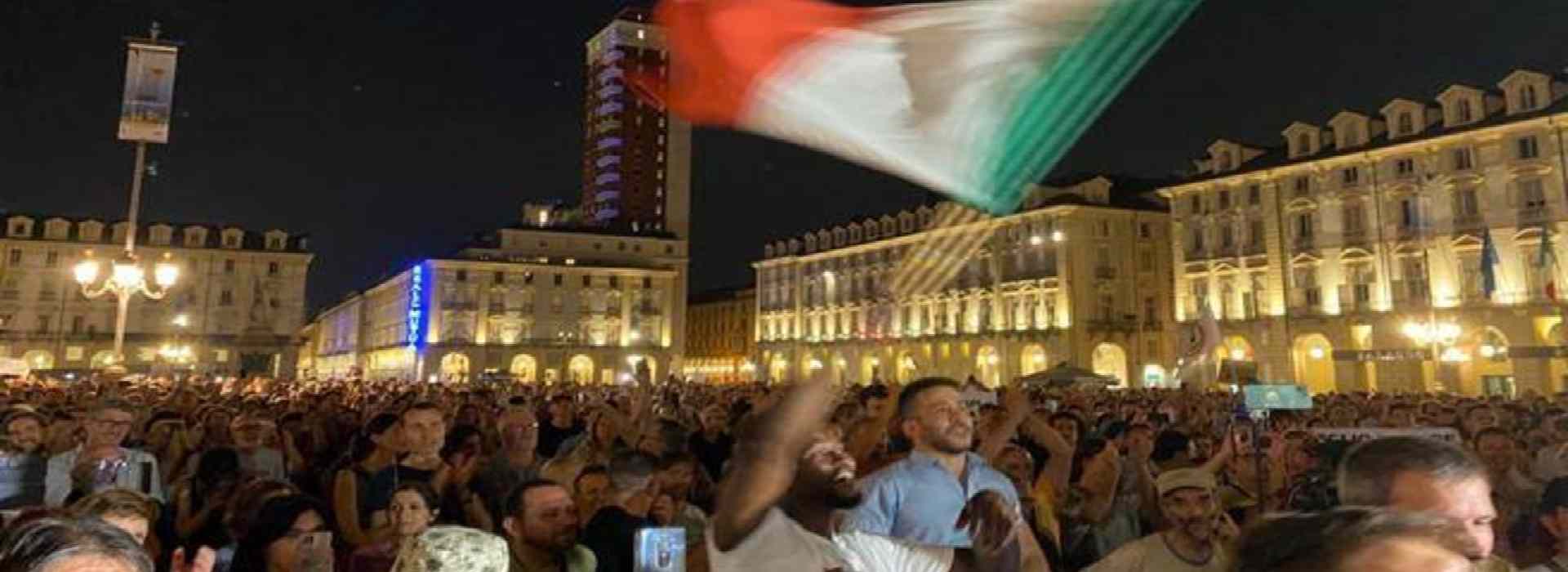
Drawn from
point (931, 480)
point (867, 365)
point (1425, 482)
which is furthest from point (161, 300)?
point (1425, 482)

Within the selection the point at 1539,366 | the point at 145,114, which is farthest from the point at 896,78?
the point at 1539,366

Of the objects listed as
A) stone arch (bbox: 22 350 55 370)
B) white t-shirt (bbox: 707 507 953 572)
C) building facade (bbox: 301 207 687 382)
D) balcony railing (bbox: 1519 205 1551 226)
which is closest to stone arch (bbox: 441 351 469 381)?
building facade (bbox: 301 207 687 382)

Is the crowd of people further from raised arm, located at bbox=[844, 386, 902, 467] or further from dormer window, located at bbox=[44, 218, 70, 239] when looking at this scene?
dormer window, located at bbox=[44, 218, 70, 239]

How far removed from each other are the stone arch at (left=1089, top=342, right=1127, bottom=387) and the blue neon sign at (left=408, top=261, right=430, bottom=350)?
5230cm

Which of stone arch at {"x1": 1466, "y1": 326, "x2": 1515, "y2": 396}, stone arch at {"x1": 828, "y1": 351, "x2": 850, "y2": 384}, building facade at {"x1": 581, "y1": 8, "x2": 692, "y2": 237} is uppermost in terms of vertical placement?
building facade at {"x1": 581, "y1": 8, "x2": 692, "y2": 237}

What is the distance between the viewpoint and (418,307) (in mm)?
81062

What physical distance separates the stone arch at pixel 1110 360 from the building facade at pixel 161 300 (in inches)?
2358

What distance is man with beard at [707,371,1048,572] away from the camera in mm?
3176

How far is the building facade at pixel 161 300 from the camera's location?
3059 inches

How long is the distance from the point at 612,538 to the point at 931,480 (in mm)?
1593

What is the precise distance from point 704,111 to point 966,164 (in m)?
3.25

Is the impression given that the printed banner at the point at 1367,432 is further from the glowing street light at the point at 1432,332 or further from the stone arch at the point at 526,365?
the stone arch at the point at 526,365

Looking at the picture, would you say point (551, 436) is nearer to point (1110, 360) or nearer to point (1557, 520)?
point (1557, 520)

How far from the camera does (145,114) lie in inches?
819
